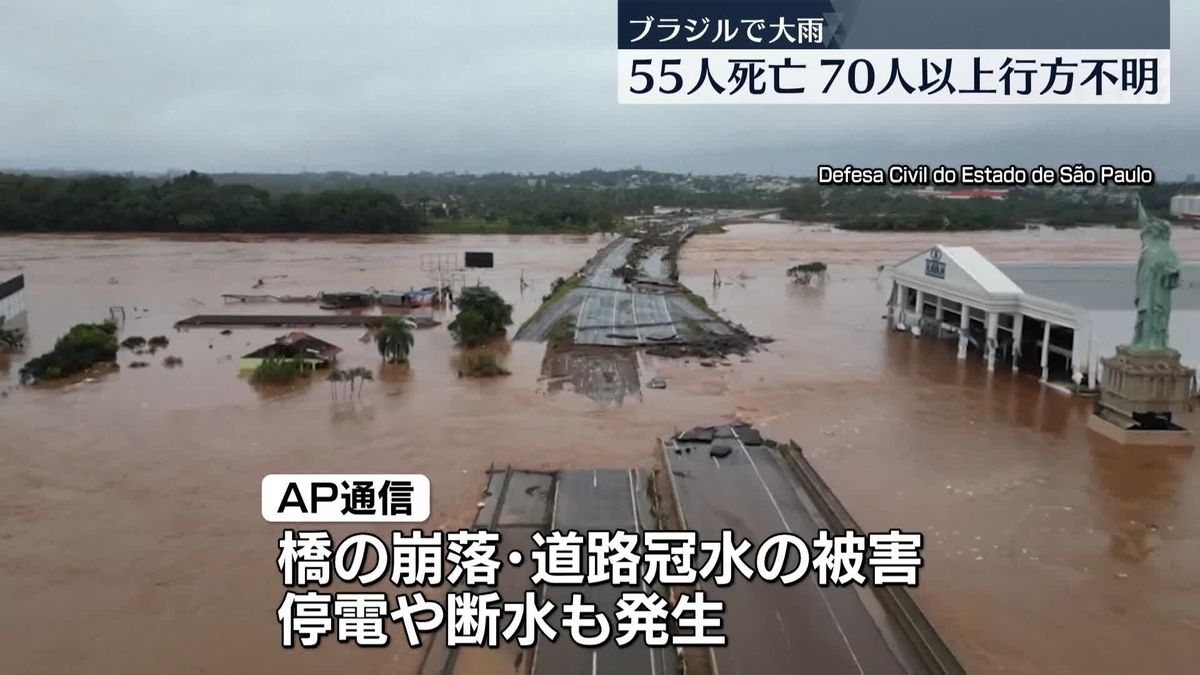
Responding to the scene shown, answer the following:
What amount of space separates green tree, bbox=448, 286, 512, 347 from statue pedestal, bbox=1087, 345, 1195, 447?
10.2 meters

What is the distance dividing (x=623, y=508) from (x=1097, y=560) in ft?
13.1

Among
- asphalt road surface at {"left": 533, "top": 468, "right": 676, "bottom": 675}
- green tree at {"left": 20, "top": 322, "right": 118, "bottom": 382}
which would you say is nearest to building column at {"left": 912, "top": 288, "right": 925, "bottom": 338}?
asphalt road surface at {"left": 533, "top": 468, "right": 676, "bottom": 675}

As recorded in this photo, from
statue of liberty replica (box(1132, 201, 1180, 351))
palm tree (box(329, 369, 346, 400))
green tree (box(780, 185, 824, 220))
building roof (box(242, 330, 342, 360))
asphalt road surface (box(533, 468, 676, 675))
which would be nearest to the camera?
asphalt road surface (box(533, 468, 676, 675))

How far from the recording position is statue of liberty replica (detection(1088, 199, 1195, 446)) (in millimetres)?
10570

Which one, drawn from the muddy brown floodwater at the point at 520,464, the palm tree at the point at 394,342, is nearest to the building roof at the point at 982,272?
the muddy brown floodwater at the point at 520,464

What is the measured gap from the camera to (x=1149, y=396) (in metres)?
10.7

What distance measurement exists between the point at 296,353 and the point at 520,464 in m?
6.58

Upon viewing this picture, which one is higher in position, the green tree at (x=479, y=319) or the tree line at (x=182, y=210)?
the tree line at (x=182, y=210)

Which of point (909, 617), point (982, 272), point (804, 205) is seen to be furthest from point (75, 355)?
point (804, 205)

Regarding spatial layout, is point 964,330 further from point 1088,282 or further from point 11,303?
point 11,303

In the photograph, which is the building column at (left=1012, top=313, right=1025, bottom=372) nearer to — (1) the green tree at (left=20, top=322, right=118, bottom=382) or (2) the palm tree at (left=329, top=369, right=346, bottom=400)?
(2) the palm tree at (left=329, top=369, right=346, bottom=400)

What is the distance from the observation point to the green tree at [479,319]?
16.9m

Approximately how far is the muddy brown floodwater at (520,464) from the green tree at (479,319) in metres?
0.65

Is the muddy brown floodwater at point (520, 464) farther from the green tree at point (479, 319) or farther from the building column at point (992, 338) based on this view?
the green tree at point (479, 319)
